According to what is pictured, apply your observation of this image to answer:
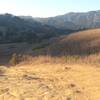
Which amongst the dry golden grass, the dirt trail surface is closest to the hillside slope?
the dry golden grass

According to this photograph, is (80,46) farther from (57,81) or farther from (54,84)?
(54,84)

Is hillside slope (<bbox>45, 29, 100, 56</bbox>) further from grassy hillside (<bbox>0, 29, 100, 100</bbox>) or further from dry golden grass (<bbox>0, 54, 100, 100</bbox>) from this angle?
dry golden grass (<bbox>0, 54, 100, 100</bbox>)

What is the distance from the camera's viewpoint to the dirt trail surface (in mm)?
10195

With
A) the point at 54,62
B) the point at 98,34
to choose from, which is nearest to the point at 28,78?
the point at 54,62

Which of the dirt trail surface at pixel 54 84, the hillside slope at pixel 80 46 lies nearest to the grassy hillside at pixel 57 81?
the dirt trail surface at pixel 54 84

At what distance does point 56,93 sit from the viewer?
10.6 metres

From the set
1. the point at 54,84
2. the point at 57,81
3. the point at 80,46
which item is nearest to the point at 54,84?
the point at 54,84

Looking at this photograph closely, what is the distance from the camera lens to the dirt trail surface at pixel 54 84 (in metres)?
10.2

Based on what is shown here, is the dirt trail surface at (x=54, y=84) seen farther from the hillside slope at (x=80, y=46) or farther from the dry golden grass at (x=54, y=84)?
the hillside slope at (x=80, y=46)

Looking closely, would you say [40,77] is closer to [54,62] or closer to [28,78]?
[28,78]

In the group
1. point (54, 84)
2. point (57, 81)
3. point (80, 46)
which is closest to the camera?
point (54, 84)

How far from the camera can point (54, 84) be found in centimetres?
1222

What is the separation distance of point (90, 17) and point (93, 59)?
18102 cm

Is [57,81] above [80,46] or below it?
below
